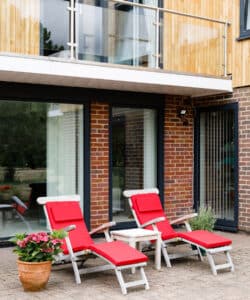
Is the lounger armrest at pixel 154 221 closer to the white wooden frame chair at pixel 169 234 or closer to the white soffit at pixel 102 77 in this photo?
the white wooden frame chair at pixel 169 234

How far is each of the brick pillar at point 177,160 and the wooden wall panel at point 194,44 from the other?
0.87 meters

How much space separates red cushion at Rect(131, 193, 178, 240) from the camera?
23.9 ft

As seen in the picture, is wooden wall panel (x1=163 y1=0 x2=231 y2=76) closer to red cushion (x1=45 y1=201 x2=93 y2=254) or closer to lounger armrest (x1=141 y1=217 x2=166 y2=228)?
lounger armrest (x1=141 y1=217 x2=166 y2=228)

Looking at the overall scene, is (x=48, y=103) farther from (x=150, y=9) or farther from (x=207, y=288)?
(x=207, y=288)

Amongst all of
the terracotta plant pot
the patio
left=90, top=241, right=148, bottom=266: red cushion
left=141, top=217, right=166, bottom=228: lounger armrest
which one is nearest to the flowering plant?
the terracotta plant pot

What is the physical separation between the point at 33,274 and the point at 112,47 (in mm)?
4364

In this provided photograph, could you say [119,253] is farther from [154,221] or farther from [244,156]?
[244,156]

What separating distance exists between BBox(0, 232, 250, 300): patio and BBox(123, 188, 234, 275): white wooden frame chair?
15cm

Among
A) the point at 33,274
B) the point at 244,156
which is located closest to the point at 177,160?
the point at 244,156

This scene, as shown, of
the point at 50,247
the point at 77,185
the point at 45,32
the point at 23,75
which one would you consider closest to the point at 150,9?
the point at 45,32

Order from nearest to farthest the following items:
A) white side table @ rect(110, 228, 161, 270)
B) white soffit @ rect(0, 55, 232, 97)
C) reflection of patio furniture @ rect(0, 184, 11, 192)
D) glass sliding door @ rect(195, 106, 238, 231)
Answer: white side table @ rect(110, 228, 161, 270)
white soffit @ rect(0, 55, 232, 97)
reflection of patio furniture @ rect(0, 184, 11, 192)
glass sliding door @ rect(195, 106, 238, 231)

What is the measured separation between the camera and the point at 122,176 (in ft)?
31.4

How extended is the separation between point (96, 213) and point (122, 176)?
96cm

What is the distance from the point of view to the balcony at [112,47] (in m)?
7.47
